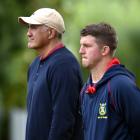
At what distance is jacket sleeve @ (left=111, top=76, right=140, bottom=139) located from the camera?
8023 millimetres

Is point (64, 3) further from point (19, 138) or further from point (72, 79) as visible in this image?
point (72, 79)

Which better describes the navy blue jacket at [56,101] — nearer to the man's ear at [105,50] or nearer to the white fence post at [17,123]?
the man's ear at [105,50]

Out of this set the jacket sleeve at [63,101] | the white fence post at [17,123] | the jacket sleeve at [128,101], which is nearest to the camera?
the jacket sleeve at [128,101]

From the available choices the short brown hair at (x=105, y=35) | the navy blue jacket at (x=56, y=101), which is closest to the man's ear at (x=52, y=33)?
the navy blue jacket at (x=56, y=101)

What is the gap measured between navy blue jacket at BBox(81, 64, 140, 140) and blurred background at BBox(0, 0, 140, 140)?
7.90m

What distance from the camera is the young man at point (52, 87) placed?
8.99 m

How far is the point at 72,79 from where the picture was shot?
357 inches

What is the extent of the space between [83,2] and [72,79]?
8.96 meters

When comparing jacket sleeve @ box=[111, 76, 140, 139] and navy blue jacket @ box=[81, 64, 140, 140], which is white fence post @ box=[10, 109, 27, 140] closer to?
navy blue jacket @ box=[81, 64, 140, 140]

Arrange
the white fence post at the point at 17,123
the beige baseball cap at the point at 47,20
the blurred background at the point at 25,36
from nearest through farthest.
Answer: the beige baseball cap at the point at 47,20 < the blurred background at the point at 25,36 < the white fence post at the point at 17,123

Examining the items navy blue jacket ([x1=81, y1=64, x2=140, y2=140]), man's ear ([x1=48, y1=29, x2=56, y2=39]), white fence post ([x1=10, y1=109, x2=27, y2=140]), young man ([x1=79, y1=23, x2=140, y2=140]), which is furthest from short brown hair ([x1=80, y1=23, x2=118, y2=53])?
white fence post ([x1=10, y1=109, x2=27, y2=140])

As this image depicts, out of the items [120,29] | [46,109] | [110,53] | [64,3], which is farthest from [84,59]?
[64,3]

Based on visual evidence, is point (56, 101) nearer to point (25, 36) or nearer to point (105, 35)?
point (105, 35)

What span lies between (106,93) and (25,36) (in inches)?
381
